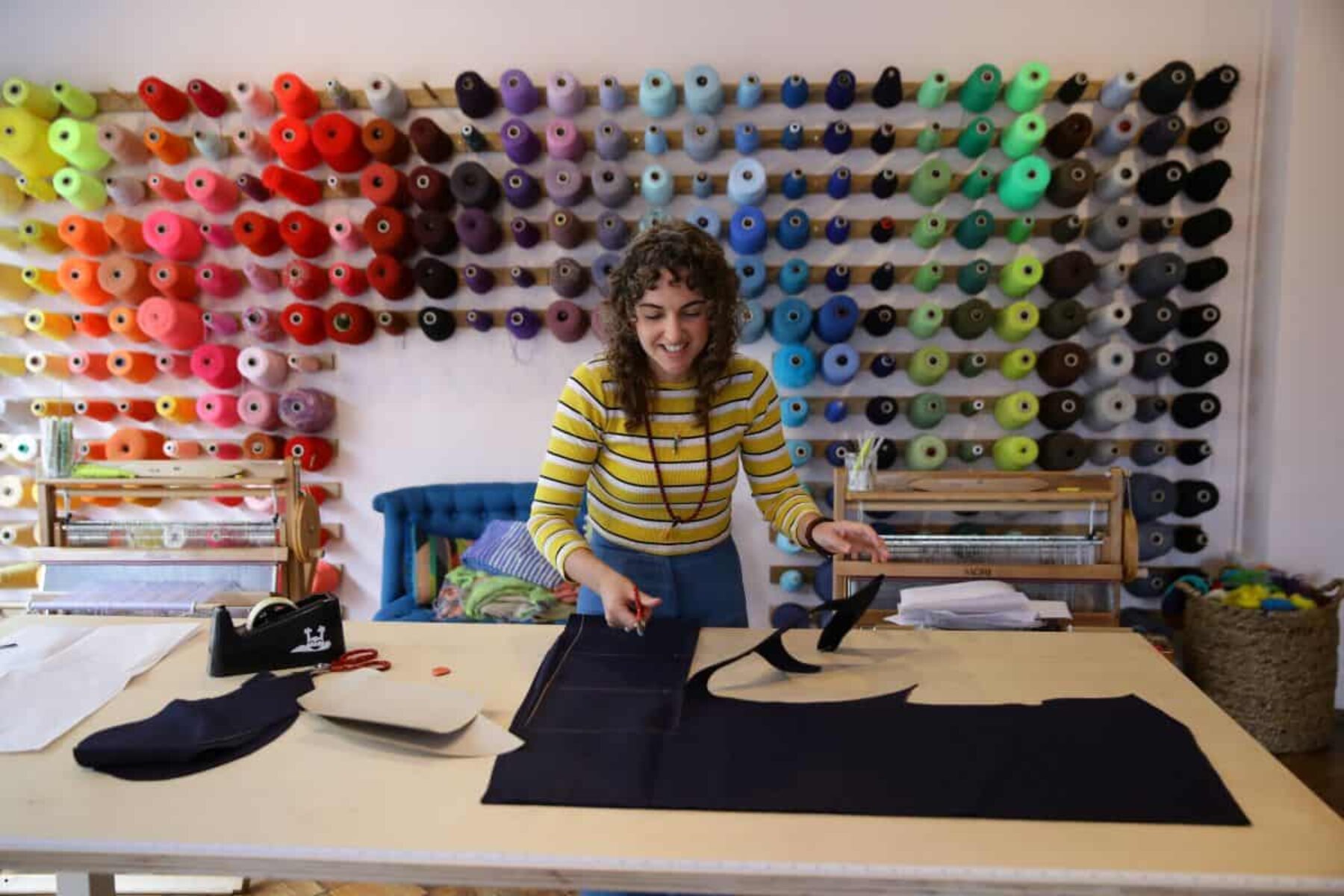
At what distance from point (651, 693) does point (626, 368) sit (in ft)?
2.14

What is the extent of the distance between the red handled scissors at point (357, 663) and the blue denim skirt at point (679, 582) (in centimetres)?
43

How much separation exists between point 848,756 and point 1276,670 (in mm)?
2497

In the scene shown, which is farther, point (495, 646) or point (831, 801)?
point (495, 646)

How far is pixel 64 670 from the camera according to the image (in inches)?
51.2

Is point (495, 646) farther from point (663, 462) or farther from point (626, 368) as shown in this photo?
point (626, 368)

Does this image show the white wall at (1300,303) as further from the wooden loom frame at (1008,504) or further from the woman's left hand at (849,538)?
the woman's left hand at (849,538)

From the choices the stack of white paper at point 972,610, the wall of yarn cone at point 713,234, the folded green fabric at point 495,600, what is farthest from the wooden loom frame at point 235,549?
the stack of white paper at point 972,610

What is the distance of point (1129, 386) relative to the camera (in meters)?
3.06

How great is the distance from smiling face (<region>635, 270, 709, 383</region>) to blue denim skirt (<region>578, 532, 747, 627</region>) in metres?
0.42

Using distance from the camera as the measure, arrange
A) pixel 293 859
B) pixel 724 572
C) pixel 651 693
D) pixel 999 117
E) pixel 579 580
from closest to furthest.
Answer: pixel 293 859, pixel 651 693, pixel 579 580, pixel 724 572, pixel 999 117

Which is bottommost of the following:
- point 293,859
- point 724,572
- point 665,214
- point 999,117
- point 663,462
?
point 293,859

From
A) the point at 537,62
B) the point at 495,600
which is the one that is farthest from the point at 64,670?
the point at 537,62

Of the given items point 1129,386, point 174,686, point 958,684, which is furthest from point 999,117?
point 174,686

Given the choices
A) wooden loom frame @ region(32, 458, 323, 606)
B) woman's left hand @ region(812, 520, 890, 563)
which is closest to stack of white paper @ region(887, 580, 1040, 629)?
woman's left hand @ region(812, 520, 890, 563)
